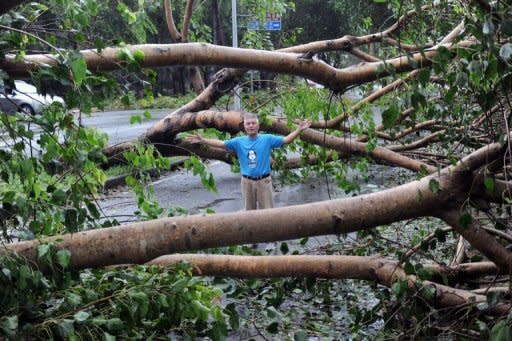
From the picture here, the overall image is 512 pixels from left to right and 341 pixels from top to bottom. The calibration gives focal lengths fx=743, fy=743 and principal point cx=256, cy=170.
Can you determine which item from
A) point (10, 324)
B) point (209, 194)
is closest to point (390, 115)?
point (10, 324)

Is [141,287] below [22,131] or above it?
below

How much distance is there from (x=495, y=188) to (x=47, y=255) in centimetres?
255

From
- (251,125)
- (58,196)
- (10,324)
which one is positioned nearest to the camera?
(10,324)

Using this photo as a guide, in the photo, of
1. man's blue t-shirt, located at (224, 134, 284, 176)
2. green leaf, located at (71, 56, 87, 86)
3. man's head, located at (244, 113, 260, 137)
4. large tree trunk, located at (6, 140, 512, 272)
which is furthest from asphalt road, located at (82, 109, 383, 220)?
green leaf, located at (71, 56, 87, 86)

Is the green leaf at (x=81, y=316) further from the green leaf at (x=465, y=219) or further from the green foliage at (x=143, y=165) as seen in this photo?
the green leaf at (x=465, y=219)

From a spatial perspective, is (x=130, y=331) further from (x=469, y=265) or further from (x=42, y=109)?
(x=469, y=265)

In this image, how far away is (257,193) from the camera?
7.43 metres

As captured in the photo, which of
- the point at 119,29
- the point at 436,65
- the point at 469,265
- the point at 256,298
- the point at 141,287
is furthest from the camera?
the point at 119,29

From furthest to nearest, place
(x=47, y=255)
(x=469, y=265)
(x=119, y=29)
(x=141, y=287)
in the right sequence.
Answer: (x=119, y=29)
(x=469, y=265)
(x=141, y=287)
(x=47, y=255)

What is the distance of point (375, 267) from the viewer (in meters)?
4.54

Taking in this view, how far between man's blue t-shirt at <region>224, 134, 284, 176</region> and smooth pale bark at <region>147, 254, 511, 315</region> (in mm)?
2754

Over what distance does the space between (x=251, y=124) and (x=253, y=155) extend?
1.19 feet

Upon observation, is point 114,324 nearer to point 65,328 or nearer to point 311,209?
point 65,328

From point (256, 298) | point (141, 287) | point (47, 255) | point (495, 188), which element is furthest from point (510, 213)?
point (47, 255)
